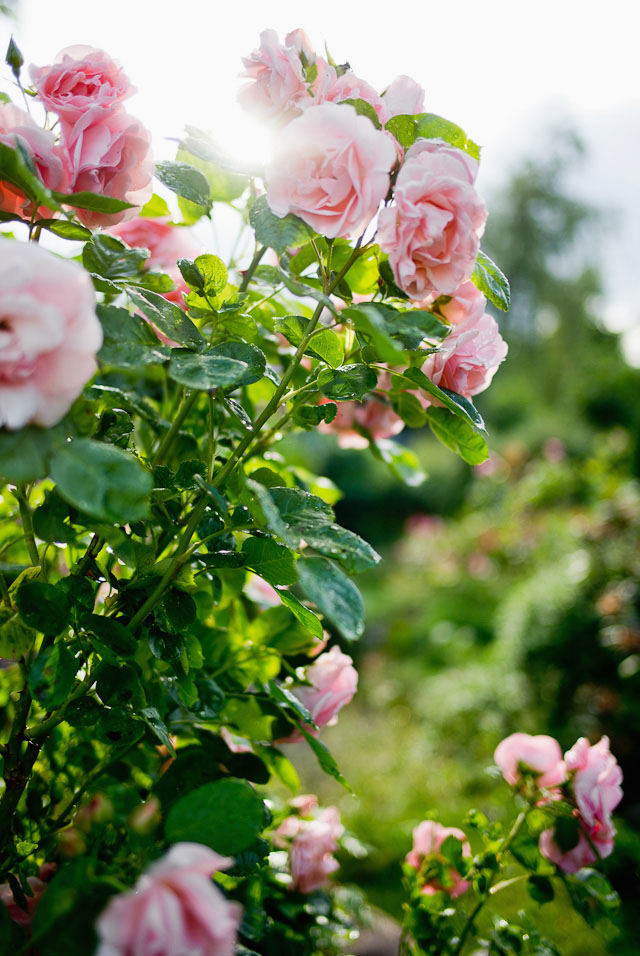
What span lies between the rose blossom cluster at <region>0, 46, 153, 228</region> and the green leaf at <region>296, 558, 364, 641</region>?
370 millimetres

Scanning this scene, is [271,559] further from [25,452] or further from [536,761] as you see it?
[536,761]

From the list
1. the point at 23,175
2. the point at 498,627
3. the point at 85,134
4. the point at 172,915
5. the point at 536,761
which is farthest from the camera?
the point at 498,627

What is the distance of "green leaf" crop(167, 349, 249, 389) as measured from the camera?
1.84 ft

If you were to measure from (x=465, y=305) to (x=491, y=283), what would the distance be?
34 millimetres

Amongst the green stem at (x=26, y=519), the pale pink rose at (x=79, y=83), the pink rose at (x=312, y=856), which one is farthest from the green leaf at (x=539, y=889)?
the pale pink rose at (x=79, y=83)

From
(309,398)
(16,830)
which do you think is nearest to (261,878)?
(16,830)

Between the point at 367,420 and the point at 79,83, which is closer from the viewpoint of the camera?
the point at 79,83

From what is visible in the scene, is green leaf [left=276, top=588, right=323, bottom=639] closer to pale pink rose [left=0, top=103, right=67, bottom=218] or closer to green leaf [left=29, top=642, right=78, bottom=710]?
green leaf [left=29, top=642, right=78, bottom=710]

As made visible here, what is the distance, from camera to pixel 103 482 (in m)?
0.47

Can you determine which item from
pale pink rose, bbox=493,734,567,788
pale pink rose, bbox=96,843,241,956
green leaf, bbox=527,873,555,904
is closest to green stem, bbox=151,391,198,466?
pale pink rose, bbox=96,843,241,956

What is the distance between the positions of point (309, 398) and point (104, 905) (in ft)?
1.59

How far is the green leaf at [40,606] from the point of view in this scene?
596mm

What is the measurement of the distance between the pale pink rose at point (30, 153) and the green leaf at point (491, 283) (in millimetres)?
406

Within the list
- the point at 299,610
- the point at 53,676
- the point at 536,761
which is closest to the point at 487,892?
the point at 536,761
